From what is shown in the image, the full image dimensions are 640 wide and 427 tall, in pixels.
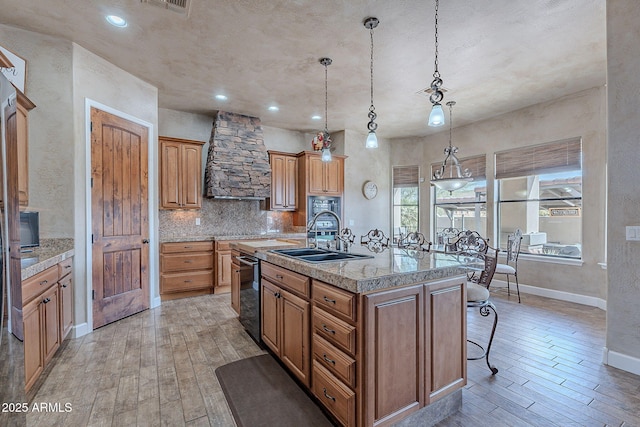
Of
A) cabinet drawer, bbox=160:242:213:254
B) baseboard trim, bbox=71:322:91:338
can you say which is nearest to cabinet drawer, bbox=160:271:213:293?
cabinet drawer, bbox=160:242:213:254

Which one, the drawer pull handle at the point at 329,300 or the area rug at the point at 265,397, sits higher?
the drawer pull handle at the point at 329,300

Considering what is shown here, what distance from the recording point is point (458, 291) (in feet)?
6.14

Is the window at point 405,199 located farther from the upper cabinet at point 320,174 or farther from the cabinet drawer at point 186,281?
the cabinet drawer at point 186,281

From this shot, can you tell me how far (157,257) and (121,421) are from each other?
2.59 m

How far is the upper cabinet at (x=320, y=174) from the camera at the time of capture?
562cm

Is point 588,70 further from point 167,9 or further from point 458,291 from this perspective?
point 167,9

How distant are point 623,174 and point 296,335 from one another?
2.90 meters

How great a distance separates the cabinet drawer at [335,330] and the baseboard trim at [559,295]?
428 centimetres

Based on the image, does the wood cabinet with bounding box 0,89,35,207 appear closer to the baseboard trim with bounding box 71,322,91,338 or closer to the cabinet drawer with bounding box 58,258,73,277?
the cabinet drawer with bounding box 58,258,73,277

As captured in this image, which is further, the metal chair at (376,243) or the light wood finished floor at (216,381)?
the metal chair at (376,243)

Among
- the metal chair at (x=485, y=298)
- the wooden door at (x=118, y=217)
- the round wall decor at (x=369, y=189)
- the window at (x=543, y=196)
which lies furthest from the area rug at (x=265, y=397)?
the window at (x=543, y=196)

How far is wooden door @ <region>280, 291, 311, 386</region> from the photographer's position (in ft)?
6.23

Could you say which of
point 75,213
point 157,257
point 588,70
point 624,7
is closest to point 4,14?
point 75,213

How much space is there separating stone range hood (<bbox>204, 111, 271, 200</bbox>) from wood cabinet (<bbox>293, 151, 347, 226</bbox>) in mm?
686
